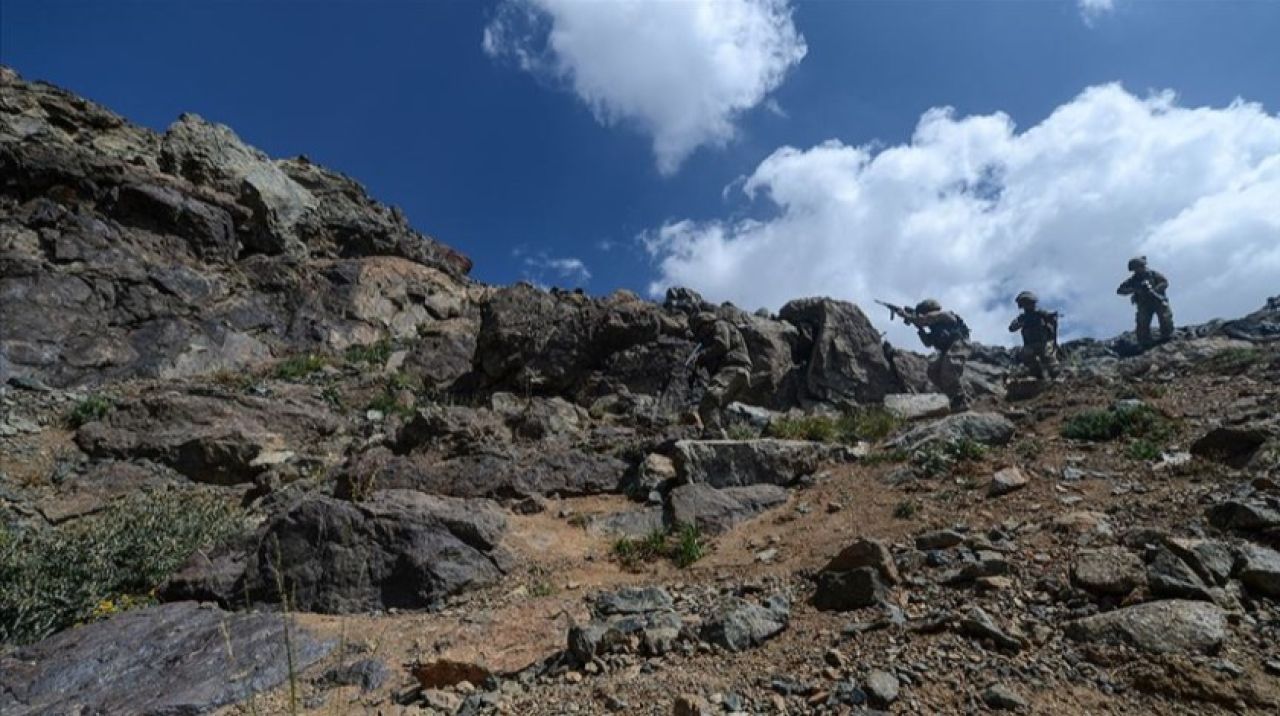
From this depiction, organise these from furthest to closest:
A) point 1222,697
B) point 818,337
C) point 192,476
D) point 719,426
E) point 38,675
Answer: point 818,337 → point 719,426 → point 192,476 → point 38,675 → point 1222,697

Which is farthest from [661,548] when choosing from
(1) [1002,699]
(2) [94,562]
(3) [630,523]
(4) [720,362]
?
(4) [720,362]

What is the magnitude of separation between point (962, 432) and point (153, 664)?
876 centimetres

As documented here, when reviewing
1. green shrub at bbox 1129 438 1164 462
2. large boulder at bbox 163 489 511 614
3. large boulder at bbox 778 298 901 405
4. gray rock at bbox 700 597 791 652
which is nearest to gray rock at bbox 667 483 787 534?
large boulder at bbox 163 489 511 614

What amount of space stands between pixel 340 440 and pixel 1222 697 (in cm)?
1139

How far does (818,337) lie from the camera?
1711cm

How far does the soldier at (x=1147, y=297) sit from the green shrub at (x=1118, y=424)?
12725 mm

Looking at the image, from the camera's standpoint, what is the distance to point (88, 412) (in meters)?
11.4

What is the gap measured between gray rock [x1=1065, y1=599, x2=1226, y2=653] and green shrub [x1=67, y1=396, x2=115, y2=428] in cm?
1389

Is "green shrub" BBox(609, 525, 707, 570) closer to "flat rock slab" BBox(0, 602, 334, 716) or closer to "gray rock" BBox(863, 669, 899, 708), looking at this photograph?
"flat rock slab" BBox(0, 602, 334, 716)

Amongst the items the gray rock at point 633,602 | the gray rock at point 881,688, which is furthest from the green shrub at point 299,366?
the gray rock at point 881,688

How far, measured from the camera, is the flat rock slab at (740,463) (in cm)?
820

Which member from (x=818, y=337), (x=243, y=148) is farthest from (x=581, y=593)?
(x=243, y=148)

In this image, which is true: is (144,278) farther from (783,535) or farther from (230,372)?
(783,535)

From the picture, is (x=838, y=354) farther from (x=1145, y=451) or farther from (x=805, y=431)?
(x=1145, y=451)
